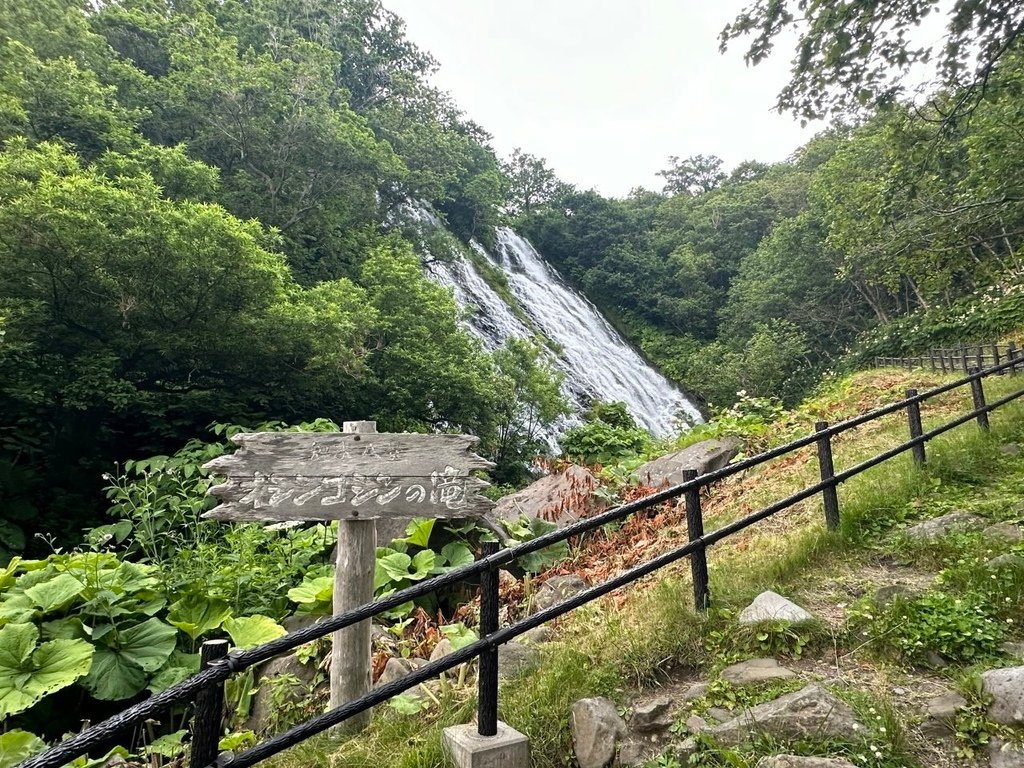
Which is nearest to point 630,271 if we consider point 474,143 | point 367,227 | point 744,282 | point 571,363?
point 744,282

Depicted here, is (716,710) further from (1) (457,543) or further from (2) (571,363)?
(2) (571,363)

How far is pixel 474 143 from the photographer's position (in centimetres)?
3347

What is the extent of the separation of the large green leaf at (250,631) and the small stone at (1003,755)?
3297mm

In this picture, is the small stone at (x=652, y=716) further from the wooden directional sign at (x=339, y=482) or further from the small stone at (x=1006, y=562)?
the small stone at (x=1006, y=562)

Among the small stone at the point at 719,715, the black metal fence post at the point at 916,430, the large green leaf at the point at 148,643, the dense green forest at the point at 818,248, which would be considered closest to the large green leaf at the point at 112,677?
the large green leaf at the point at 148,643

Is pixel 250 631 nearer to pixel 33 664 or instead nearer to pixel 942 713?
pixel 33 664

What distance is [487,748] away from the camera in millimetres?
2154

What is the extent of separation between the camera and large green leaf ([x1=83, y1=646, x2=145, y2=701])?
331 centimetres

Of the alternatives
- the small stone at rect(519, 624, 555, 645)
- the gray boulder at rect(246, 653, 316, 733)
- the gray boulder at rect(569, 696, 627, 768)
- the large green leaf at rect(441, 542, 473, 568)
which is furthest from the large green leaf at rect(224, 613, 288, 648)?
the gray boulder at rect(569, 696, 627, 768)

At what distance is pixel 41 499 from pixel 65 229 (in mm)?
4552

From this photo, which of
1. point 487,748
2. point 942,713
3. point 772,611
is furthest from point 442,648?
point 942,713

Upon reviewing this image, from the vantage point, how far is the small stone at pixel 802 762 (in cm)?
200

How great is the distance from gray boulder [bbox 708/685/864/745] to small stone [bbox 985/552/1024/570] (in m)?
1.62

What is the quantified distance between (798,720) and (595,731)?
0.79 m
